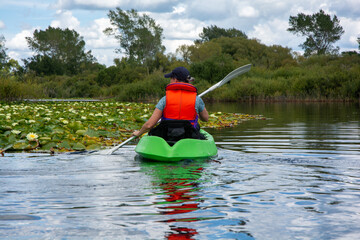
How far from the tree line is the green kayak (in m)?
14.8

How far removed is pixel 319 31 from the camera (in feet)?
194

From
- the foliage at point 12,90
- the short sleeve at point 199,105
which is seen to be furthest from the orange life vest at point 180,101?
the foliage at point 12,90

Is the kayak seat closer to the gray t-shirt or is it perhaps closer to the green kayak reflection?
the gray t-shirt

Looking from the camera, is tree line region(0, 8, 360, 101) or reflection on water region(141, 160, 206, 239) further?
tree line region(0, 8, 360, 101)

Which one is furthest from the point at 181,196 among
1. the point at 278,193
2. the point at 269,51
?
the point at 269,51

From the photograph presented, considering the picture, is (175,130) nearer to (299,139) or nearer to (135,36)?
(299,139)

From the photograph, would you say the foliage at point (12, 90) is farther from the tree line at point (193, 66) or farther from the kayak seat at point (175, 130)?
the kayak seat at point (175, 130)


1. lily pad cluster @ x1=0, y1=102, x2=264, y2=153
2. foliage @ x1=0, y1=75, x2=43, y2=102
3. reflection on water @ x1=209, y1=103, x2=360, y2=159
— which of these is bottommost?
reflection on water @ x1=209, y1=103, x2=360, y2=159

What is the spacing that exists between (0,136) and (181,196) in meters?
5.09

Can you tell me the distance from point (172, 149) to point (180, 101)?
0.68 m

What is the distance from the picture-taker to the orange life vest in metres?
6.29

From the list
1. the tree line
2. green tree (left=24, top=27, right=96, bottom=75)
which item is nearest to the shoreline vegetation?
the tree line

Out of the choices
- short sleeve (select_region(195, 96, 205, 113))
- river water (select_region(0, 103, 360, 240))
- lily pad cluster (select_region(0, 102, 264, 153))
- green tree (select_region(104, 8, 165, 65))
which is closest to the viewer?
river water (select_region(0, 103, 360, 240))

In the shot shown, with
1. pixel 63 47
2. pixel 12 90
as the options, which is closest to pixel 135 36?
pixel 63 47
